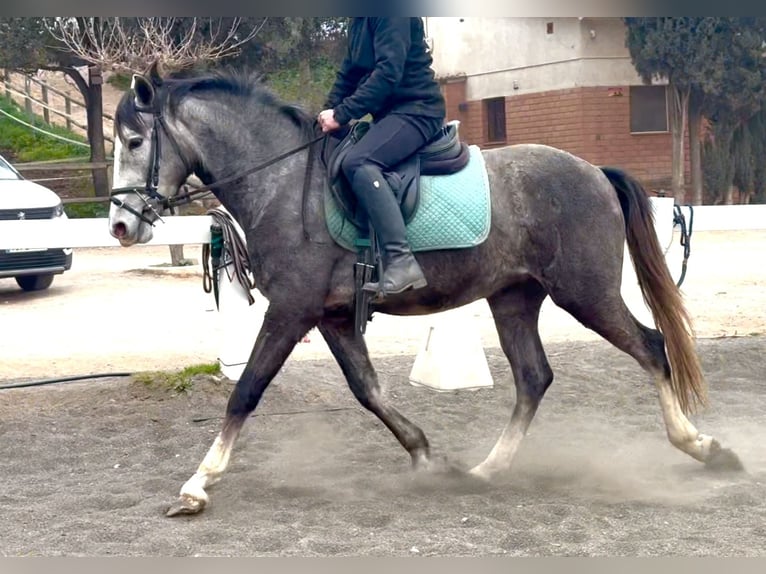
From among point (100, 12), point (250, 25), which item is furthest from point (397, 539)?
point (250, 25)

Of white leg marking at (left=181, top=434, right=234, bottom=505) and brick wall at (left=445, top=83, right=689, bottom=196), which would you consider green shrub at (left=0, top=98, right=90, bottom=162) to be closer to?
brick wall at (left=445, top=83, right=689, bottom=196)

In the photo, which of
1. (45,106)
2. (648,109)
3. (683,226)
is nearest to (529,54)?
(648,109)

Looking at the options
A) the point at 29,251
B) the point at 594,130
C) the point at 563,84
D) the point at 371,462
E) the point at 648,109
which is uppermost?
the point at 563,84

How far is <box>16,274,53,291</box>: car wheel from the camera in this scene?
14375 mm

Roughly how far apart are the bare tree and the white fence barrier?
11.6m

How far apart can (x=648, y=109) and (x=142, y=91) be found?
23205mm

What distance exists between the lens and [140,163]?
5090 millimetres

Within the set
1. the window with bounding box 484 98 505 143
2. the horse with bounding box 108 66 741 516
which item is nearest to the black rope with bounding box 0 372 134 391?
the horse with bounding box 108 66 741 516

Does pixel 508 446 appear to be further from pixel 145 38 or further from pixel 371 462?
pixel 145 38

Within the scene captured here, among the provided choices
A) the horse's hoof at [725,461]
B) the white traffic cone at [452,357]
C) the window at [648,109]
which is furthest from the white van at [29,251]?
the window at [648,109]

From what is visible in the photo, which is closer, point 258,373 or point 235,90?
point 258,373

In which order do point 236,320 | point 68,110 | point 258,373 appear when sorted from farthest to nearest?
1. point 68,110
2. point 236,320
3. point 258,373

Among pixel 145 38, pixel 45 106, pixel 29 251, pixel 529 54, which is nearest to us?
pixel 29 251

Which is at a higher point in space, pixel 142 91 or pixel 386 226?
pixel 142 91
